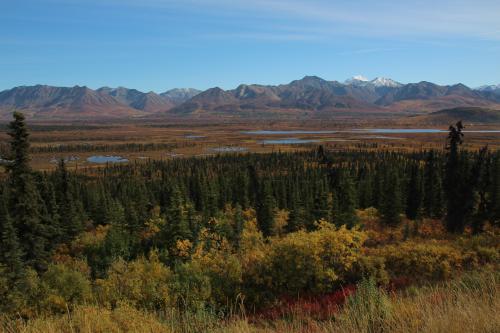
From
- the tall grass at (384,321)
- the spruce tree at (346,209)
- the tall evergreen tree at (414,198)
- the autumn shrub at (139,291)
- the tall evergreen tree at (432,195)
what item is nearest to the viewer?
the tall grass at (384,321)

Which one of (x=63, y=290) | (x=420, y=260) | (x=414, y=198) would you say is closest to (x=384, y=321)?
(x=420, y=260)

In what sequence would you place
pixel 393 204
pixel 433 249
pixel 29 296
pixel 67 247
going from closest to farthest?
pixel 433 249
pixel 29 296
pixel 67 247
pixel 393 204

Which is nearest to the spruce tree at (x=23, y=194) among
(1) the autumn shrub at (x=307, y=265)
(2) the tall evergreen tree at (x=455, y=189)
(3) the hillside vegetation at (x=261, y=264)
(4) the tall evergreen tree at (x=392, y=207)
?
(3) the hillside vegetation at (x=261, y=264)

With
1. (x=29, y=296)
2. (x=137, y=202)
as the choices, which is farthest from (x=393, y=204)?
(x=29, y=296)

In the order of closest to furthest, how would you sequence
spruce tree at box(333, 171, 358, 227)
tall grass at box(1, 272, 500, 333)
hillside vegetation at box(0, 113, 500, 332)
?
tall grass at box(1, 272, 500, 333)
hillside vegetation at box(0, 113, 500, 332)
spruce tree at box(333, 171, 358, 227)

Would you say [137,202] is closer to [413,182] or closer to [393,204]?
[393,204]

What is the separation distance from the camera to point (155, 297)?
18172mm

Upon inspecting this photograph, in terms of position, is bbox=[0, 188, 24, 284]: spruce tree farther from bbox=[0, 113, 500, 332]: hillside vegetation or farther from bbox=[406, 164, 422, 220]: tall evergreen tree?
bbox=[406, 164, 422, 220]: tall evergreen tree

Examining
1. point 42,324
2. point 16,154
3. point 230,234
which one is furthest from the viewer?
point 230,234

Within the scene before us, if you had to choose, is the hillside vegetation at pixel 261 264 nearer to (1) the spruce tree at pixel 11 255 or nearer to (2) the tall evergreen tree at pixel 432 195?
(1) the spruce tree at pixel 11 255

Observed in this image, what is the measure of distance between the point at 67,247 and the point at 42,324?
5768 centimetres

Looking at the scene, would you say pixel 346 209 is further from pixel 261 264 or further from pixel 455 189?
pixel 261 264

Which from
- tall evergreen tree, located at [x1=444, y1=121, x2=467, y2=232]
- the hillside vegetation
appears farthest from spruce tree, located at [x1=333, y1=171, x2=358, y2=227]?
tall evergreen tree, located at [x1=444, y1=121, x2=467, y2=232]

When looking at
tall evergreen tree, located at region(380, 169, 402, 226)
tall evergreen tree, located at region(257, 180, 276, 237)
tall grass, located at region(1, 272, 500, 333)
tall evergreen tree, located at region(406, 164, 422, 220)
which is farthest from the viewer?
tall evergreen tree, located at region(406, 164, 422, 220)
